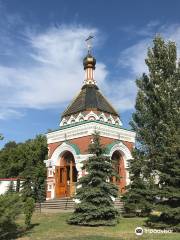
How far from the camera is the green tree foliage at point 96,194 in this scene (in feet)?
55.3

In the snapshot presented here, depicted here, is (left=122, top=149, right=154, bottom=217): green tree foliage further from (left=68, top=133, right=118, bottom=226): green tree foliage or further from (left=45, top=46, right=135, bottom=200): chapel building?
(left=45, top=46, right=135, bottom=200): chapel building

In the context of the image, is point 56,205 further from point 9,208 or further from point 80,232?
point 9,208

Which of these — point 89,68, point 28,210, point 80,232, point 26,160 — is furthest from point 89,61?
point 80,232

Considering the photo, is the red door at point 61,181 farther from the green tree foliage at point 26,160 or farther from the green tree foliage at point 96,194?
the green tree foliage at point 96,194

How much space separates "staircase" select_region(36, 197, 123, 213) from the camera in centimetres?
2277

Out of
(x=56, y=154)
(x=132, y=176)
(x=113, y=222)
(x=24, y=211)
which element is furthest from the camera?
(x=56, y=154)

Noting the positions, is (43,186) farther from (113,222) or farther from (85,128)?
(113,222)

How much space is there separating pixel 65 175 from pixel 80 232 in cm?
1146

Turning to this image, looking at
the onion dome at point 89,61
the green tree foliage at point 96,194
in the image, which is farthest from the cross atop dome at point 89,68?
the green tree foliage at point 96,194

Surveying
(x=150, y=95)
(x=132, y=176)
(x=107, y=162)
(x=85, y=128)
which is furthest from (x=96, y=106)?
(x=107, y=162)

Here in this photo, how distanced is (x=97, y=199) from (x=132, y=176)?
4775mm

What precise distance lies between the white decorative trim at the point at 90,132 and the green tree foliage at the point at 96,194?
617 cm

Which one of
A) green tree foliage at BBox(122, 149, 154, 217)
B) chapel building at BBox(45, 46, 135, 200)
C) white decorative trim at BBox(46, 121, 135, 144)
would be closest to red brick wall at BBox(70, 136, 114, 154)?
chapel building at BBox(45, 46, 135, 200)

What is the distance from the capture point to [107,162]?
1812cm
